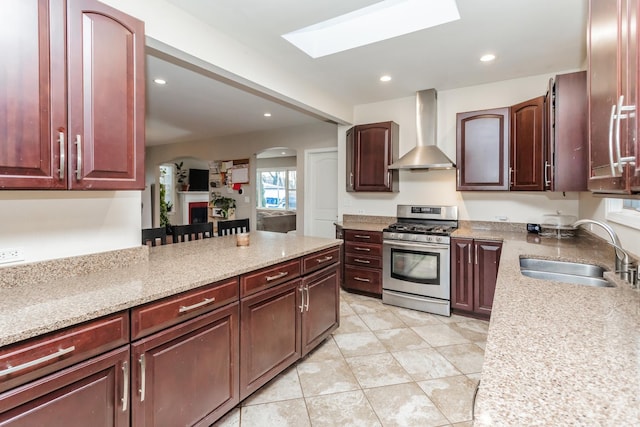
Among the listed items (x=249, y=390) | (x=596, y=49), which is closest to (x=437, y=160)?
(x=596, y=49)

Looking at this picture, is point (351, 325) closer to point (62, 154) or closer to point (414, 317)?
point (414, 317)

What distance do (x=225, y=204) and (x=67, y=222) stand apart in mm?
5103

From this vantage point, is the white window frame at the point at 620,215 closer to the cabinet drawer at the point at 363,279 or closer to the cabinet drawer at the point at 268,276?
the cabinet drawer at the point at 268,276

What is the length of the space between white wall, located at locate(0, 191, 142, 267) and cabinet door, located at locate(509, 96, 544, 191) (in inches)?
130

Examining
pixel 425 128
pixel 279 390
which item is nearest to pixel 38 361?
pixel 279 390

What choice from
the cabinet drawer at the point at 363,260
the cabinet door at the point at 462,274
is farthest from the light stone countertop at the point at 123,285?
the cabinet door at the point at 462,274

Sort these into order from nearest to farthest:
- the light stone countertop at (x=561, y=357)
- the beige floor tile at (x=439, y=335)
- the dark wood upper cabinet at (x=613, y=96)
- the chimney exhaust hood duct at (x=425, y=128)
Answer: the light stone countertop at (x=561, y=357) < the dark wood upper cabinet at (x=613, y=96) < the beige floor tile at (x=439, y=335) < the chimney exhaust hood duct at (x=425, y=128)

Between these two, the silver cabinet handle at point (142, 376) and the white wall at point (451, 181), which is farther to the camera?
the white wall at point (451, 181)

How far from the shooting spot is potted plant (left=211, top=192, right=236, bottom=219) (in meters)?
6.76

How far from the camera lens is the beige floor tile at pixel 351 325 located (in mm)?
3057

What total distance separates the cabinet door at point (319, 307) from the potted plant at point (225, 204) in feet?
14.7

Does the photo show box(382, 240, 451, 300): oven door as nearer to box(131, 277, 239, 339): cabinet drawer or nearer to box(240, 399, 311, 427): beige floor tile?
box(240, 399, 311, 427): beige floor tile

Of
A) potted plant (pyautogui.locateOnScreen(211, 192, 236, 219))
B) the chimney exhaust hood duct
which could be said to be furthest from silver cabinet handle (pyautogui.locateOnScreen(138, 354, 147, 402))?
potted plant (pyautogui.locateOnScreen(211, 192, 236, 219))

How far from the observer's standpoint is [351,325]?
3.19 meters
